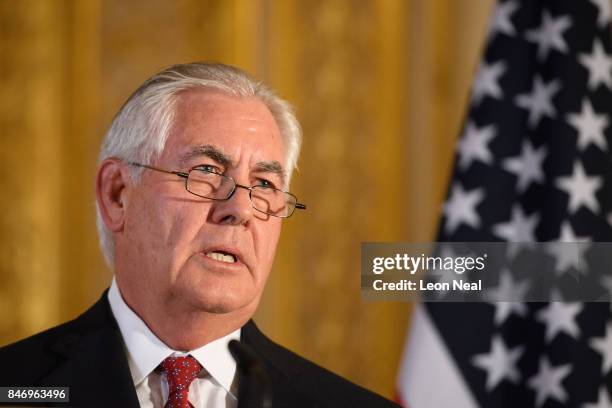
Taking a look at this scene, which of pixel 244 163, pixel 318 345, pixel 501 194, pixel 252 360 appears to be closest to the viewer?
pixel 252 360

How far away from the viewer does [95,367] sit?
1592mm

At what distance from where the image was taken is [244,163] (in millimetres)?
1617

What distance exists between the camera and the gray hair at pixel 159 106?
1634 mm

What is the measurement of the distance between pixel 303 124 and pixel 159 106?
108 cm

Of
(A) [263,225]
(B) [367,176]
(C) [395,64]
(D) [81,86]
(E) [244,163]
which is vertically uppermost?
(C) [395,64]

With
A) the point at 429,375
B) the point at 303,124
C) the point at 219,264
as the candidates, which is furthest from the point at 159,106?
the point at 429,375

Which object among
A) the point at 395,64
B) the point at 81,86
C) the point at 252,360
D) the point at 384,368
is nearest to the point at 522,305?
the point at 384,368

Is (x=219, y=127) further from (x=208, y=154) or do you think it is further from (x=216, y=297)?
(x=216, y=297)

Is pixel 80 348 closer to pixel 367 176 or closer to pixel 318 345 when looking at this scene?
pixel 318 345

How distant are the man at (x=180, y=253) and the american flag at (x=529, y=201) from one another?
726mm

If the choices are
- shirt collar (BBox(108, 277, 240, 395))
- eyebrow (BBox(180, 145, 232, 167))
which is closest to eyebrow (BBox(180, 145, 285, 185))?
eyebrow (BBox(180, 145, 232, 167))

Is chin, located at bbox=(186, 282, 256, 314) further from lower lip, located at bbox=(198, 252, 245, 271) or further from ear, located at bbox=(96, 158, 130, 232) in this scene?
ear, located at bbox=(96, 158, 130, 232)

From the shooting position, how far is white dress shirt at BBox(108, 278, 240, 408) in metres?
1.58

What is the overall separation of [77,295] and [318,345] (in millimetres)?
832
